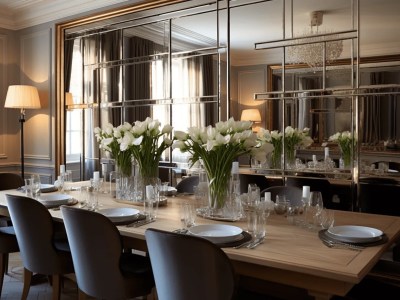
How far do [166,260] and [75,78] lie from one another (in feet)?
12.9

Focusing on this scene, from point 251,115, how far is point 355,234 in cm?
195

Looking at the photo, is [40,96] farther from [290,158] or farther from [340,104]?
[340,104]

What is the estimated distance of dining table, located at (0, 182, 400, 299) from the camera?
144 centimetres

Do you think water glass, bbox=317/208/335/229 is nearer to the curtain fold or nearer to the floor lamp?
the curtain fold

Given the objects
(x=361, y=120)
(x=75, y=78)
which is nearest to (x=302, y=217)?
(x=361, y=120)

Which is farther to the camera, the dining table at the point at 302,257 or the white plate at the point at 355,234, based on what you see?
the white plate at the point at 355,234

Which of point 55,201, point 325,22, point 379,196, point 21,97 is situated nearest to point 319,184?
point 379,196

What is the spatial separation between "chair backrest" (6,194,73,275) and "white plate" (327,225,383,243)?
1.47 m

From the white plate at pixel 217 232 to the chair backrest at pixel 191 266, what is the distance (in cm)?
24

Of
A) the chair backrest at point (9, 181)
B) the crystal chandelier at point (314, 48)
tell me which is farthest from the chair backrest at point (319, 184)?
the chair backrest at point (9, 181)

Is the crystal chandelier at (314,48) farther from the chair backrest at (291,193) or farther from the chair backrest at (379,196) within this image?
the chair backrest at (291,193)

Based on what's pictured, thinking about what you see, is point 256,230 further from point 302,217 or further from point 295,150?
point 295,150

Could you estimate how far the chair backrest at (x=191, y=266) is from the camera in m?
1.48

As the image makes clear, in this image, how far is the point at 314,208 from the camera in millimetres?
2014
